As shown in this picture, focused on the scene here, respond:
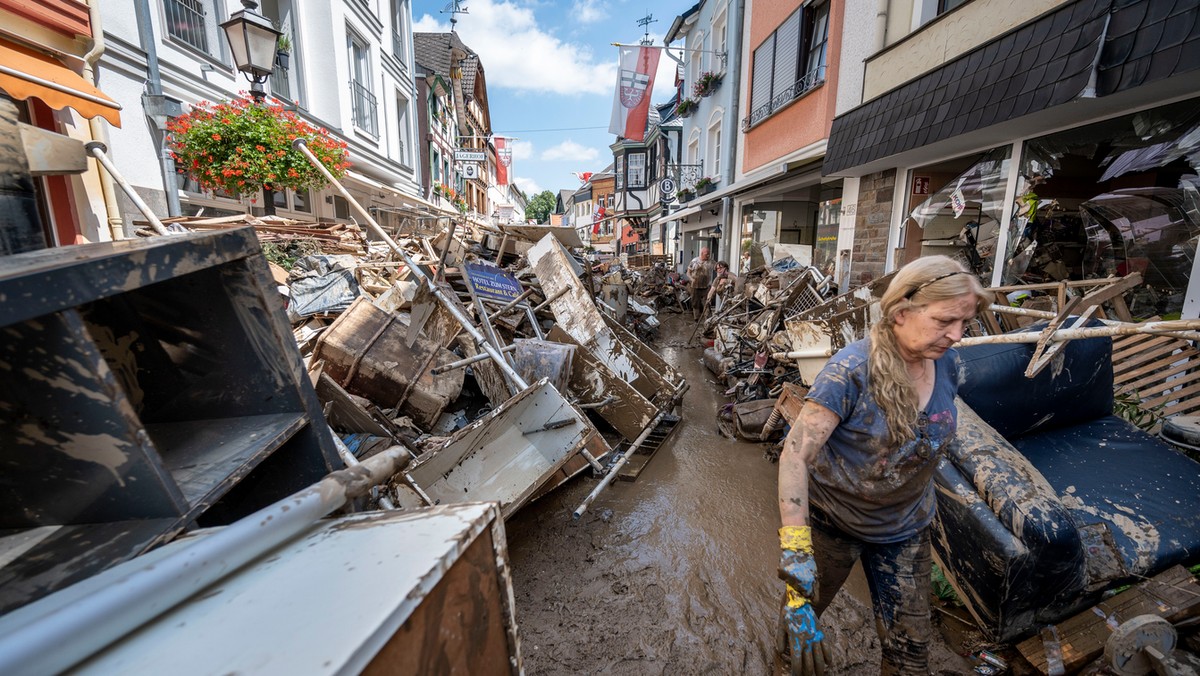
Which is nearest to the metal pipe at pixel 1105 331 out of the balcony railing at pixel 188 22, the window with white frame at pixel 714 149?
the balcony railing at pixel 188 22

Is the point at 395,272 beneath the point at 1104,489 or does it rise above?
above

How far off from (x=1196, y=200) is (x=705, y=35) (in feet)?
41.5

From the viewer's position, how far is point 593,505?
12.1 feet

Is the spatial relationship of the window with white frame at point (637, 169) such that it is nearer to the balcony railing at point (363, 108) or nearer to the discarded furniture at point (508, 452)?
the balcony railing at point (363, 108)

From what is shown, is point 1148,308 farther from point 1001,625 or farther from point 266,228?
point 266,228

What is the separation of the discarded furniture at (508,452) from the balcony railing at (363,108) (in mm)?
11260

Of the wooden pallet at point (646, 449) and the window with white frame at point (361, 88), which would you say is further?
the window with white frame at point (361, 88)

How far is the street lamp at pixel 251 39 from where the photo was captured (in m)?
4.50

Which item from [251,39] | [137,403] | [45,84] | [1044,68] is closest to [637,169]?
[251,39]

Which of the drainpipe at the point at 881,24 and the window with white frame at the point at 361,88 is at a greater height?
the window with white frame at the point at 361,88

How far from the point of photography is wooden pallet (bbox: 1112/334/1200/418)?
312 cm

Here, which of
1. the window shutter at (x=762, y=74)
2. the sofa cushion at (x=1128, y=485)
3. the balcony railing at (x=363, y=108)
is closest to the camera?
the sofa cushion at (x=1128, y=485)

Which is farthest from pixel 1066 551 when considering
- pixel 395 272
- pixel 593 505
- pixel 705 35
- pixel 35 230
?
pixel 705 35

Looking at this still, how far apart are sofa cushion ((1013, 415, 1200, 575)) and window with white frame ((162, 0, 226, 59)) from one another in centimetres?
1011
